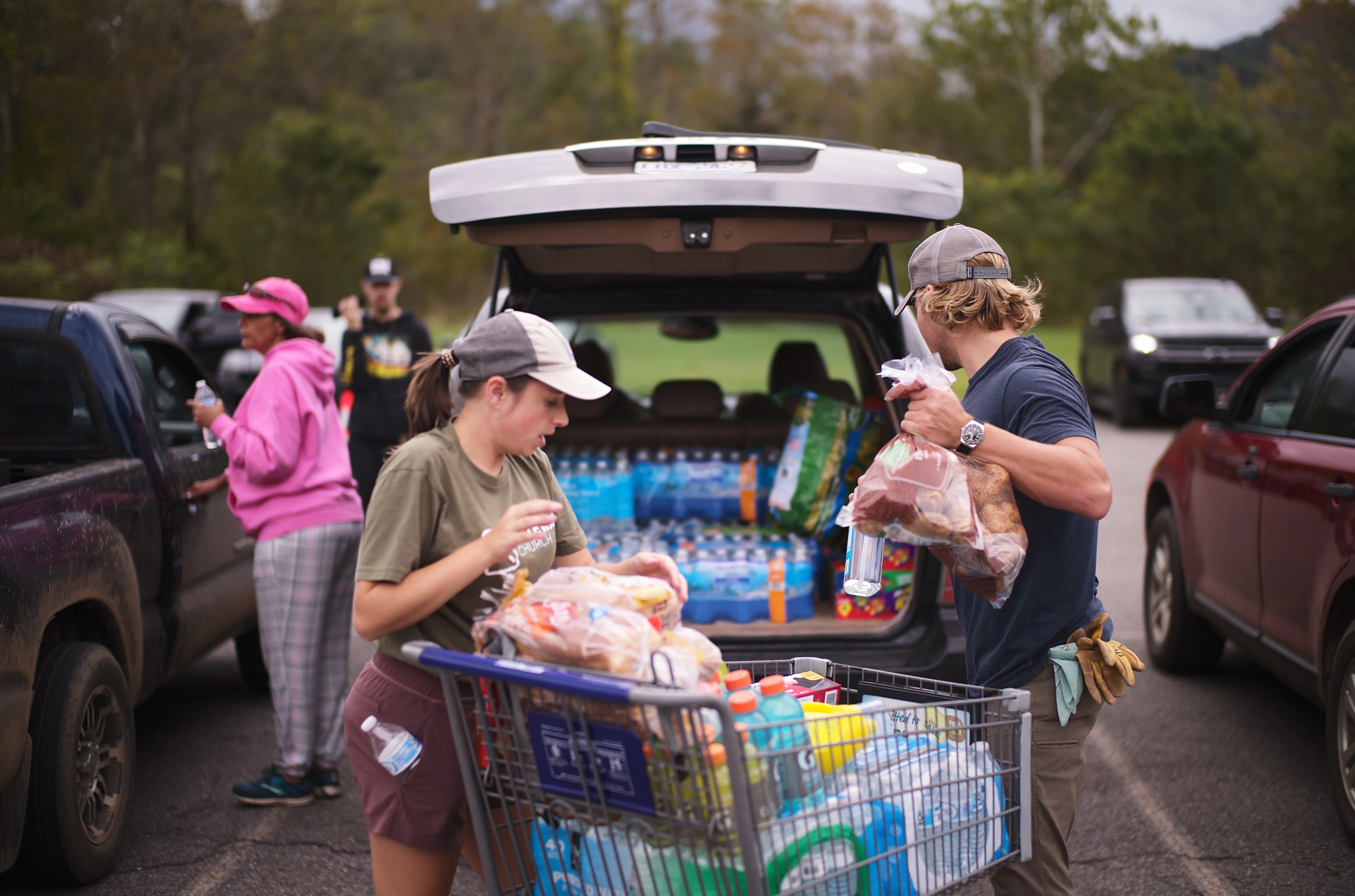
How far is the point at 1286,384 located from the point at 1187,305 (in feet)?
38.0

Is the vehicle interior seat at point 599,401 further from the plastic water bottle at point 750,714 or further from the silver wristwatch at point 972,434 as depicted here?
the plastic water bottle at point 750,714

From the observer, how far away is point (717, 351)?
1071 inches

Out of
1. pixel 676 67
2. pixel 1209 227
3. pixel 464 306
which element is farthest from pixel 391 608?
pixel 676 67

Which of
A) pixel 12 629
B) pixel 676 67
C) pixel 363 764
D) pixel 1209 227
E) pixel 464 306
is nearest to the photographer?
pixel 363 764

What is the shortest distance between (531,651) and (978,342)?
1176 millimetres

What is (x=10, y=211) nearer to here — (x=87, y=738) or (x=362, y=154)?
(x=362, y=154)

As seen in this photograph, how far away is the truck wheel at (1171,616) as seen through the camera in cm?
547

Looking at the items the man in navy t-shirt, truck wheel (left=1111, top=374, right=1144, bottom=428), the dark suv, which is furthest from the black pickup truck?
truck wheel (left=1111, top=374, right=1144, bottom=428)

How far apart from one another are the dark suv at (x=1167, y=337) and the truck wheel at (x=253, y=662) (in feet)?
38.4

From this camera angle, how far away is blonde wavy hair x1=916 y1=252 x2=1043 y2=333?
2.40 meters

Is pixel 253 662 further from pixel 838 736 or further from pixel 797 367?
pixel 838 736

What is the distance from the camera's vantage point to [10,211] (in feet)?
73.3

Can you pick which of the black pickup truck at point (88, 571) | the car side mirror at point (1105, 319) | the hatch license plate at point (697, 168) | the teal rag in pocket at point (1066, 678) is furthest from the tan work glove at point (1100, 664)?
the car side mirror at point (1105, 319)

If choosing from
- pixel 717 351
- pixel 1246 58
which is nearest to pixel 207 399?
pixel 717 351
